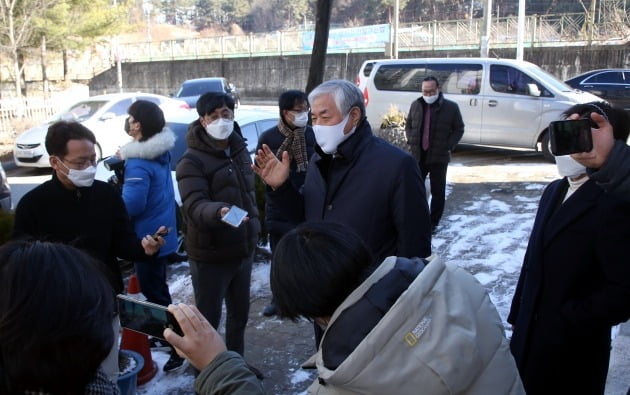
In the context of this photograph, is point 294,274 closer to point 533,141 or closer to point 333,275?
point 333,275

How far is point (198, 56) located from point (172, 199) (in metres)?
33.8

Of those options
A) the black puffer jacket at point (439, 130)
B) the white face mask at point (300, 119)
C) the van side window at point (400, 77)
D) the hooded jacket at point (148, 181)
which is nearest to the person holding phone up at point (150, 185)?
the hooded jacket at point (148, 181)

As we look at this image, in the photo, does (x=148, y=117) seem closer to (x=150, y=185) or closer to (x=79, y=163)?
(x=150, y=185)

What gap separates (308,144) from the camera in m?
4.79

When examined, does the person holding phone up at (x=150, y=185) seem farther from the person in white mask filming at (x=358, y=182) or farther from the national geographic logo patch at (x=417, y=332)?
the national geographic logo patch at (x=417, y=332)

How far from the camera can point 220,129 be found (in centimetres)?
369

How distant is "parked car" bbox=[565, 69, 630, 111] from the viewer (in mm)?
16562

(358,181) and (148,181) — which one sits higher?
(358,181)

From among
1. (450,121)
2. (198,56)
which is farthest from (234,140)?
(198,56)

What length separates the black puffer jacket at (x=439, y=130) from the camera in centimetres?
709

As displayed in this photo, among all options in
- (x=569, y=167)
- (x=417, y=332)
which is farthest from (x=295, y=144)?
(x=417, y=332)

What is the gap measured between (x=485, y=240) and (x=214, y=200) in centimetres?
421

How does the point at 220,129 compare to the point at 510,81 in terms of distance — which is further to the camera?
the point at 510,81

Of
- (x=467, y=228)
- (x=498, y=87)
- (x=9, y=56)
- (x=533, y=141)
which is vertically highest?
(x=9, y=56)
